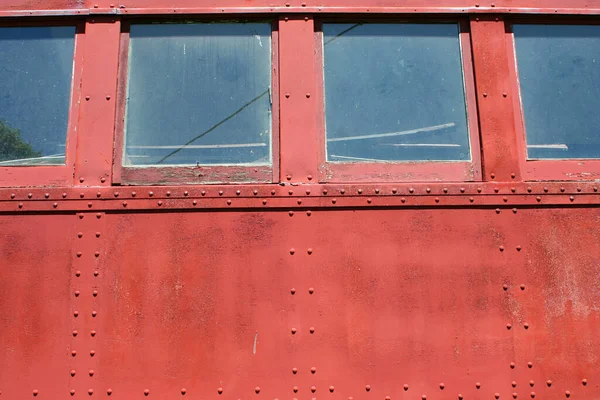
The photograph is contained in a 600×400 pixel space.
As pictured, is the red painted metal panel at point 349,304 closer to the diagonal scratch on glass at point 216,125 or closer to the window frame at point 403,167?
the window frame at point 403,167

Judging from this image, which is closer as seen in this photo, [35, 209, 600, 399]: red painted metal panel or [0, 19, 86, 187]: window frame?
[35, 209, 600, 399]: red painted metal panel

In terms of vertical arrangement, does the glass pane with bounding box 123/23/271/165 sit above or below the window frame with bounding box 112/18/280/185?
above

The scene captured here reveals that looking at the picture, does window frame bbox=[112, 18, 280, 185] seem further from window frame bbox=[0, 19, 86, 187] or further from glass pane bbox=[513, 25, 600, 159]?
glass pane bbox=[513, 25, 600, 159]

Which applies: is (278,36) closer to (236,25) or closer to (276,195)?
(236,25)

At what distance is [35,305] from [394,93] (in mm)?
2255

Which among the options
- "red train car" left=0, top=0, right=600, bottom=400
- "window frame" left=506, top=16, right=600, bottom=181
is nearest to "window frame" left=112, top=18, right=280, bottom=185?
"red train car" left=0, top=0, right=600, bottom=400

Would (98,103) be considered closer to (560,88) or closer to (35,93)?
(35,93)

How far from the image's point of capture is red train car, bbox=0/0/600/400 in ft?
9.71

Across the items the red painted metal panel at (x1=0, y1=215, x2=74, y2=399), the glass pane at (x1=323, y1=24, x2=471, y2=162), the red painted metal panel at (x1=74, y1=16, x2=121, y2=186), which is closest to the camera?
the red painted metal panel at (x1=0, y1=215, x2=74, y2=399)

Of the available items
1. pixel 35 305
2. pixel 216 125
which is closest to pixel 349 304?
pixel 216 125

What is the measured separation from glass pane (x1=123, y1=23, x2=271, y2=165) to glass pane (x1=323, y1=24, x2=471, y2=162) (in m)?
0.40

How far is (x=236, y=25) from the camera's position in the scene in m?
3.44

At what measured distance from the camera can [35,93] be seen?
337 cm

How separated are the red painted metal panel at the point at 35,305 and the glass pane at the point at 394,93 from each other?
1.55m
